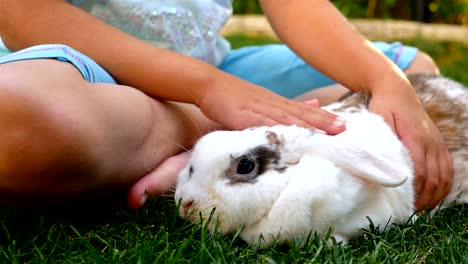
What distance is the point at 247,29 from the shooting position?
20.6 ft

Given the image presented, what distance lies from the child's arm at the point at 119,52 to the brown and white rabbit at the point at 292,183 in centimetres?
24

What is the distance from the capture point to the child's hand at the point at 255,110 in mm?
1492

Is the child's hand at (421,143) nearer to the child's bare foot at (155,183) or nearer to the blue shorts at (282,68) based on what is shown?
the child's bare foot at (155,183)

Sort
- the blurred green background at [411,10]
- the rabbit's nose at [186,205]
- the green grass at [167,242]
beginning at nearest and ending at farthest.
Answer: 1. the green grass at [167,242]
2. the rabbit's nose at [186,205]
3. the blurred green background at [411,10]

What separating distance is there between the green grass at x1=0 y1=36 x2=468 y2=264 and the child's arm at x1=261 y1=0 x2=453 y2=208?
11 cm

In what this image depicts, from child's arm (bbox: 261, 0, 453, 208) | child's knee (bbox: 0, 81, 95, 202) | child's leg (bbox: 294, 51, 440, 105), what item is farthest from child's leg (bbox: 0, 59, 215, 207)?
child's leg (bbox: 294, 51, 440, 105)

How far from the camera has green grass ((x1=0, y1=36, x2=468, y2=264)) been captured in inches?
49.9

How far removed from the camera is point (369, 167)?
4.39 feet

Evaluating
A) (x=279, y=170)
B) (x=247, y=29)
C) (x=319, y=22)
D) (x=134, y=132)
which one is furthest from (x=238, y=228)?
(x=247, y=29)

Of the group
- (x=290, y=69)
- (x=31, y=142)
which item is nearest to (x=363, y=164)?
(x=31, y=142)

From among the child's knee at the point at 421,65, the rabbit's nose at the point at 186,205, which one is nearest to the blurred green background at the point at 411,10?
the child's knee at the point at 421,65

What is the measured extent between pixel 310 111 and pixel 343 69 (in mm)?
418

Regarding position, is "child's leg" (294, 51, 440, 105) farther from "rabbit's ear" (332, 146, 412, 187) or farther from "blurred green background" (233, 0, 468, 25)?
"blurred green background" (233, 0, 468, 25)

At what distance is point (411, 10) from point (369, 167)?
5.52 m
